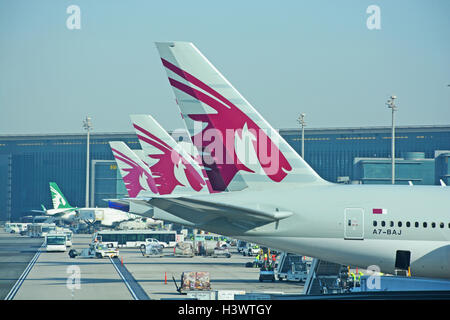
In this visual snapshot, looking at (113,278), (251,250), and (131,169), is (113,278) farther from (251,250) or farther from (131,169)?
(251,250)

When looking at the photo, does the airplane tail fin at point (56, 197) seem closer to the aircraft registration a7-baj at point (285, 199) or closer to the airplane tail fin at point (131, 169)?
the airplane tail fin at point (131, 169)

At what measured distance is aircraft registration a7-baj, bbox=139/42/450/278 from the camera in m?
25.2

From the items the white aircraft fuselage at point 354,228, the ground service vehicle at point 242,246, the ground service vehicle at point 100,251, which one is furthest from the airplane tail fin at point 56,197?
the white aircraft fuselage at point 354,228

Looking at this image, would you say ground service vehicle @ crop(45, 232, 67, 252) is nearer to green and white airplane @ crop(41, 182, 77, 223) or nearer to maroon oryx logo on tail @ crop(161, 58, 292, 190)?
green and white airplane @ crop(41, 182, 77, 223)

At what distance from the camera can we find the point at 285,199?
83.7 ft

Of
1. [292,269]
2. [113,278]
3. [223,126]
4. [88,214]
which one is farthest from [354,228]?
[88,214]

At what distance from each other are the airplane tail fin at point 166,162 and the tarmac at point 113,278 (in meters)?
8.18

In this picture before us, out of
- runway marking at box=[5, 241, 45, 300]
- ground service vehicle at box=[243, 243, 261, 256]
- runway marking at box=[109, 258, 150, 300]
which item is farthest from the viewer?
ground service vehicle at box=[243, 243, 261, 256]

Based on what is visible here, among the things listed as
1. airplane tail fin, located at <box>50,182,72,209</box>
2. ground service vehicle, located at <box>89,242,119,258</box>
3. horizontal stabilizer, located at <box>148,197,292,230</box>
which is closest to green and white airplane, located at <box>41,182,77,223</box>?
airplane tail fin, located at <box>50,182,72,209</box>

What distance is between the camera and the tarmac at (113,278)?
45.9 metres

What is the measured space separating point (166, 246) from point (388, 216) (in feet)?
286

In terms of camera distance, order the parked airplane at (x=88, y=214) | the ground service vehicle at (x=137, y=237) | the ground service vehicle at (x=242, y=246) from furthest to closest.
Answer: the parked airplane at (x=88, y=214) < the ground service vehicle at (x=137, y=237) < the ground service vehicle at (x=242, y=246)

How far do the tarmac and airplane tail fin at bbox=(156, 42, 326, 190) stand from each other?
740 inches
